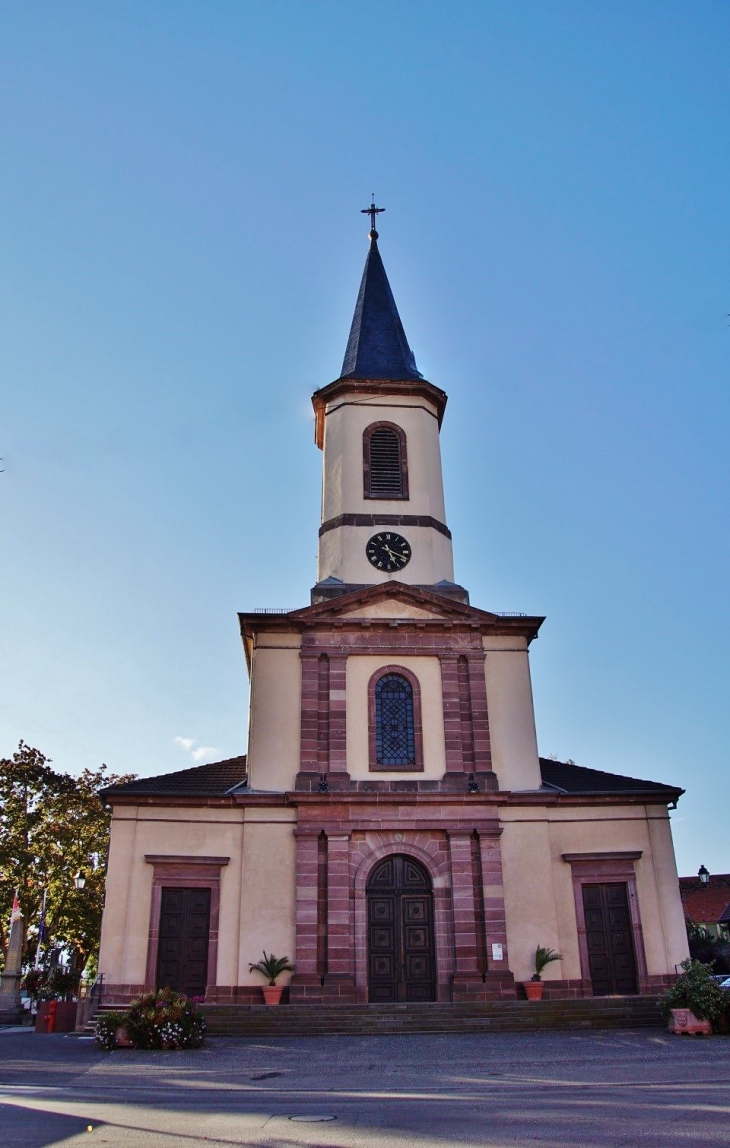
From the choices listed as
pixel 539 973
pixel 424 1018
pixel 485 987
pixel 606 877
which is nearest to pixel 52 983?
pixel 485 987

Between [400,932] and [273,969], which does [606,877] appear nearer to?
[400,932]

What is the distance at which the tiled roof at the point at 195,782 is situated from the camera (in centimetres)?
2425

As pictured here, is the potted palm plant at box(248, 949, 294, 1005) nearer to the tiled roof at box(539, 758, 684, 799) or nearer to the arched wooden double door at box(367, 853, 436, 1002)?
the arched wooden double door at box(367, 853, 436, 1002)

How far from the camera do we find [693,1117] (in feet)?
32.5

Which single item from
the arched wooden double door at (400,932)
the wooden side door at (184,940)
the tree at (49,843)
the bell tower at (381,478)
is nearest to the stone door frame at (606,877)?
the arched wooden double door at (400,932)

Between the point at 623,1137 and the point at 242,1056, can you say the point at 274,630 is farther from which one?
the point at 623,1137

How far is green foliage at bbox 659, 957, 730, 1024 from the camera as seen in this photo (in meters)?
18.6

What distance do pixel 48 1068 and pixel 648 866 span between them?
15604 millimetres

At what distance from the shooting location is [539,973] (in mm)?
23141

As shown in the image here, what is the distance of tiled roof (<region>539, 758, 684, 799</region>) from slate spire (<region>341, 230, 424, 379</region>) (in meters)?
13.4

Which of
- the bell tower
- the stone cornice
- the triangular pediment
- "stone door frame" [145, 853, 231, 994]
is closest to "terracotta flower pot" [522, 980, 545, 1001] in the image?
"stone door frame" [145, 853, 231, 994]

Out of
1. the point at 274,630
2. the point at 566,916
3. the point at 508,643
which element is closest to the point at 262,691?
the point at 274,630

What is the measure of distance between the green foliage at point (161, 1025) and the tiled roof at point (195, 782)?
21.9 ft

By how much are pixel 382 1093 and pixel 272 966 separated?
36.8ft
